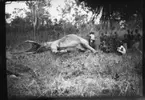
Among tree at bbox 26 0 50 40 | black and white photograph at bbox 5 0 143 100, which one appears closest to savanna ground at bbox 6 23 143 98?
black and white photograph at bbox 5 0 143 100

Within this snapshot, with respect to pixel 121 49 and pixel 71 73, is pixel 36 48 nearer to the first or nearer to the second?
pixel 71 73

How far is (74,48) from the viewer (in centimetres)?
362

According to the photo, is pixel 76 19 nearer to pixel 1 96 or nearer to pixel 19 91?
pixel 19 91

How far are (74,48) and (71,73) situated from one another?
1.69 feet

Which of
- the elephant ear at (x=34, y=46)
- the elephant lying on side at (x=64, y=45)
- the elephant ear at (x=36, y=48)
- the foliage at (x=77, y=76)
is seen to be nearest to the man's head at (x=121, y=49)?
the foliage at (x=77, y=76)

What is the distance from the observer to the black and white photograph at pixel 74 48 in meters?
3.53

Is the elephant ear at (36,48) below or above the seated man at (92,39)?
below

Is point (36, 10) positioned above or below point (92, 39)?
above

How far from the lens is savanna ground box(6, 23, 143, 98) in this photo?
3.53 m

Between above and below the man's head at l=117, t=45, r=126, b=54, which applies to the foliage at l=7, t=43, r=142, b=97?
below

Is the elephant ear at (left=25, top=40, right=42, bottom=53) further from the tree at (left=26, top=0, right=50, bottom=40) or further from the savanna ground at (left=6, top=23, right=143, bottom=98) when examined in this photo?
the tree at (left=26, top=0, right=50, bottom=40)

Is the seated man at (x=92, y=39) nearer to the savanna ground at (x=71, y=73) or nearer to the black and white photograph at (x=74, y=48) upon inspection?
the black and white photograph at (x=74, y=48)

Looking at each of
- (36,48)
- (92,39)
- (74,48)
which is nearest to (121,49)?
(92,39)

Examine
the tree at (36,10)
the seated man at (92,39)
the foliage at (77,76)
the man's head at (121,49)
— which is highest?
the tree at (36,10)
